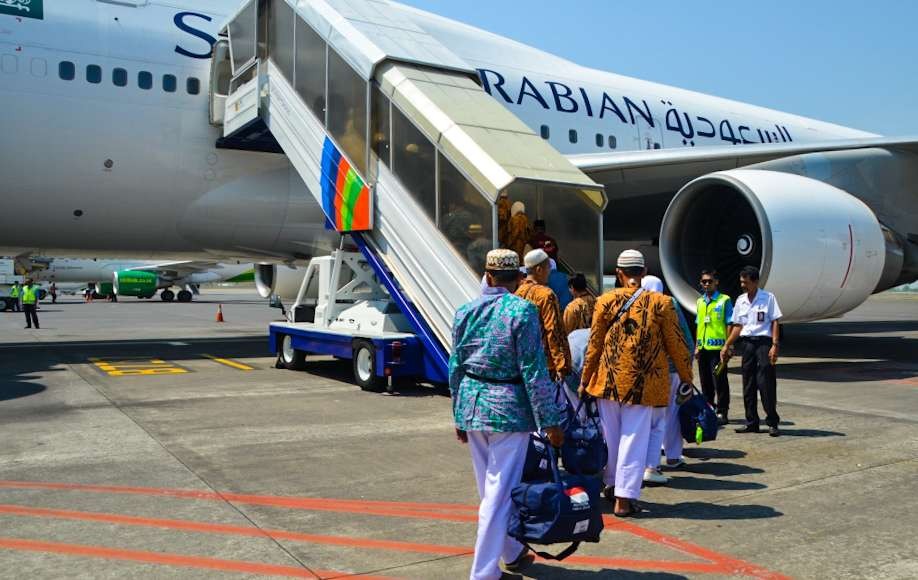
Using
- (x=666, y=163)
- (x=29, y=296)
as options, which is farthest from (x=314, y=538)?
(x=29, y=296)

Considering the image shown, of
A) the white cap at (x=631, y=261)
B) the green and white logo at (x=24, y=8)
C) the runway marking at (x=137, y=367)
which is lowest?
the runway marking at (x=137, y=367)

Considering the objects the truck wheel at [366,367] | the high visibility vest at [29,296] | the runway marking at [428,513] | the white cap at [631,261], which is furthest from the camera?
the high visibility vest at [29,296]

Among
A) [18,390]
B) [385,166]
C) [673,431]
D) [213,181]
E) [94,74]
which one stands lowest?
[18,390]

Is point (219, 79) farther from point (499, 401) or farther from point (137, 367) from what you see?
point (499, 401)

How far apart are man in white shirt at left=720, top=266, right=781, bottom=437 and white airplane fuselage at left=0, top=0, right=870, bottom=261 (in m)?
6.63

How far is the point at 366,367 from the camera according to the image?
8164 millimetres

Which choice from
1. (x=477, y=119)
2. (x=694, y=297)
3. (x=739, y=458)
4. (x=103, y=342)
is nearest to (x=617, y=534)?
(x=739, y=458)

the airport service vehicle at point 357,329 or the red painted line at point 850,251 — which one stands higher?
the red painted line at point 850,251

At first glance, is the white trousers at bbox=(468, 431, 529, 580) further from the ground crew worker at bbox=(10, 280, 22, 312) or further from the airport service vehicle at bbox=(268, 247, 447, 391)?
the ground crew worker at bbox=(10, 280, 22, 312)

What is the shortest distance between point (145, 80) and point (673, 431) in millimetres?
7876

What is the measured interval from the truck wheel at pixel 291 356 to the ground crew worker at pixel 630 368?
19.9 ft

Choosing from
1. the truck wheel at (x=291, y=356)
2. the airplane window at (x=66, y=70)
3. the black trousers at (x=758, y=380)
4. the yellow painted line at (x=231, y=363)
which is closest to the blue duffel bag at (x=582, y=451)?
the black trousers at (x=758, y=380)

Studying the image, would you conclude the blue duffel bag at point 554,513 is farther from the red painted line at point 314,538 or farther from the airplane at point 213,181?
the airplane at point 213,181

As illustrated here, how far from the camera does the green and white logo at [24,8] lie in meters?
A: 9.16
